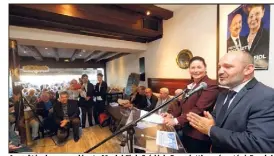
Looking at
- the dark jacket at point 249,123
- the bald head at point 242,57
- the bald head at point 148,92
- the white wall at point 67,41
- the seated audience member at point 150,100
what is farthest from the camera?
the bald head at point 148,92

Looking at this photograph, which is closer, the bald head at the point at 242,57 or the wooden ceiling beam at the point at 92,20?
the bald head at the point at 242,57

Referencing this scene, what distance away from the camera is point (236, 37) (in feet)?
3.04

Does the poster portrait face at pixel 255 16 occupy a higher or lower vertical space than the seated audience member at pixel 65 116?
higher

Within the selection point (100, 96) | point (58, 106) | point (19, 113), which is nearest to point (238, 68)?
point (100, 96)

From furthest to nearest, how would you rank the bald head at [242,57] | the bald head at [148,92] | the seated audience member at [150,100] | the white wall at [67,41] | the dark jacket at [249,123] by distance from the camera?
the bald head at [148,92], the seated audience member at [150,100], the white wall at [67,41], the bald head at [242,57], the dark jacket at [249,123]

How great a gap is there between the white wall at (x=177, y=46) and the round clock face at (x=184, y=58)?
0.02 metres

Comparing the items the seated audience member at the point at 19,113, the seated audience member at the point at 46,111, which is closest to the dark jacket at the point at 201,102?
the seated audience member at the point at 46,111

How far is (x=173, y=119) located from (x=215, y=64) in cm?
46

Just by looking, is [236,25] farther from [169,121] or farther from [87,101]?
[87,101]

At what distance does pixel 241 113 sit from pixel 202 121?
209mm

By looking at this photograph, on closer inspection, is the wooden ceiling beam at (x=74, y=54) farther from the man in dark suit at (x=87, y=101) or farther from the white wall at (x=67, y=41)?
the man in dark suit at (x=87, y=101)

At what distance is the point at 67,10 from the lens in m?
1.02

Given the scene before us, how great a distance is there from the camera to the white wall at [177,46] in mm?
971
